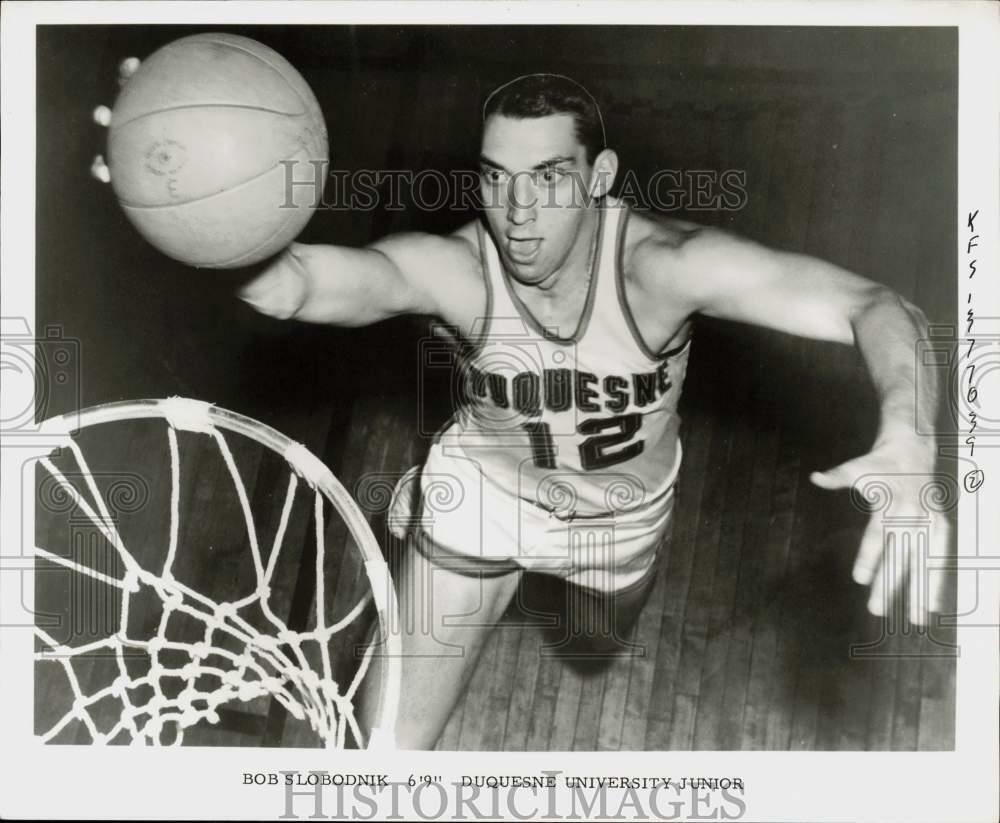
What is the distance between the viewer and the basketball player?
177 centimetres

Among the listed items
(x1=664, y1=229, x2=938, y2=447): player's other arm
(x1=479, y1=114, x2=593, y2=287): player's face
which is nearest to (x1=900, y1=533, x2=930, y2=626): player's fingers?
(x1=664, y1=229, x2=938, y2=447): player's other arm

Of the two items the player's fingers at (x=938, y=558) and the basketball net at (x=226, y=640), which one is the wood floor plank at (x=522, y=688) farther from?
the player's fingers at (x=938, y=558)

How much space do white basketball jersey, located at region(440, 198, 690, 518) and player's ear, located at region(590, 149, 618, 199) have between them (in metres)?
0.03

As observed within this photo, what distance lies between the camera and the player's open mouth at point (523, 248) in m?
1.81

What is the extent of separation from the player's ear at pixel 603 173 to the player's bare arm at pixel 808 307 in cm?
9

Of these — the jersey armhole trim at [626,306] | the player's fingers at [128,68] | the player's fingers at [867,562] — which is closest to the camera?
the player's fingers at [867,562]

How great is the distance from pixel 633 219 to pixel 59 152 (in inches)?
42.7

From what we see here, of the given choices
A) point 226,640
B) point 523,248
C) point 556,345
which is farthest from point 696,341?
point 226,640

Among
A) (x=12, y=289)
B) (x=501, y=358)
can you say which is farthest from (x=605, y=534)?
(x=12, y=289)

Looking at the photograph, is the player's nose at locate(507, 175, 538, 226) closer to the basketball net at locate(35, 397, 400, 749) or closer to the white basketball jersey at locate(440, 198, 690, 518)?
the white basketball jersey at locate(440, 198, 690, 518)

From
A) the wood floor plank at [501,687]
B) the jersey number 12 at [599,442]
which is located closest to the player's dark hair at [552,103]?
the jersey number 12 at [599,442]

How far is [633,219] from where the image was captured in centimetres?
182

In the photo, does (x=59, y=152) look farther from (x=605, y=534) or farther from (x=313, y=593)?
(x=605, y=534)

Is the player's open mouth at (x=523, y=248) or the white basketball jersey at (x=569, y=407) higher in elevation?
the player's open mouth at (x=523, y=248)
